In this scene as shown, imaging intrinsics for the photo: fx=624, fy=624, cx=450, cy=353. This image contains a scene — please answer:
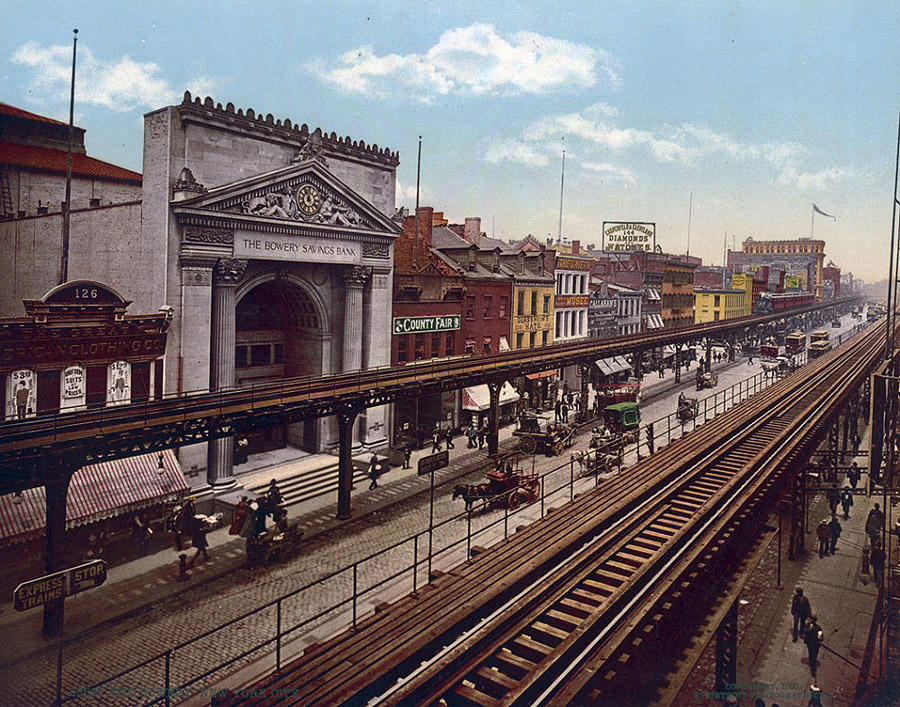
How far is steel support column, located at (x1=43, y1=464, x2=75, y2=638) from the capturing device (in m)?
14.2

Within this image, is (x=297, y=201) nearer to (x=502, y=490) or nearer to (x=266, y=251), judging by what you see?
(x=266, y=251)

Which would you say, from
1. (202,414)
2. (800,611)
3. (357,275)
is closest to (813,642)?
(800,611)

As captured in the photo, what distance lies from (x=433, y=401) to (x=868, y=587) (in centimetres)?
2254

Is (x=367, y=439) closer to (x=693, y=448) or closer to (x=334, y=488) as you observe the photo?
(x=334, y=488)

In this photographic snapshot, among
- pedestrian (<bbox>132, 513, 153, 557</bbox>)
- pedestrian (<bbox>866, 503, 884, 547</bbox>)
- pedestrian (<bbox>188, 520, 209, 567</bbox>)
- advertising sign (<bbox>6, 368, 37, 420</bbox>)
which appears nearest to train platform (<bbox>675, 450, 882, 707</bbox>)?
pedestrian (<bbox>866, 503, 884, 547</bbox>)

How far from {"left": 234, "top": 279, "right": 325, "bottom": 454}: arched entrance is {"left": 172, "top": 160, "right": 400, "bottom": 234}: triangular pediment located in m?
3.65

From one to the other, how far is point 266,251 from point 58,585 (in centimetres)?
1693

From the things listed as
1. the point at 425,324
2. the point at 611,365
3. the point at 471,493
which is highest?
the point at 425,324

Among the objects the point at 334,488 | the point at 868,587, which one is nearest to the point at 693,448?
the point at 868,587

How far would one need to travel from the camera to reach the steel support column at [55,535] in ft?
46.5

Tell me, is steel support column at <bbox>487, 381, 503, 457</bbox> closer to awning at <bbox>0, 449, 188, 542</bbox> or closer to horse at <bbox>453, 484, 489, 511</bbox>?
horse at <bbox>453, 484, 489, 511</bbox>

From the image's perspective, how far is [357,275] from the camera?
1161 inches

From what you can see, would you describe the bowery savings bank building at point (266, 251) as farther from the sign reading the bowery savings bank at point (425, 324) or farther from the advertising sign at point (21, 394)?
the advertising sign at point (21, 394)

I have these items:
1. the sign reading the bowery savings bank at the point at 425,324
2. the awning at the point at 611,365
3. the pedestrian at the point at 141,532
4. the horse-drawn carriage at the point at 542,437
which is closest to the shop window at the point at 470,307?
the sign reading the bowery savings bank at the point at 425,324
